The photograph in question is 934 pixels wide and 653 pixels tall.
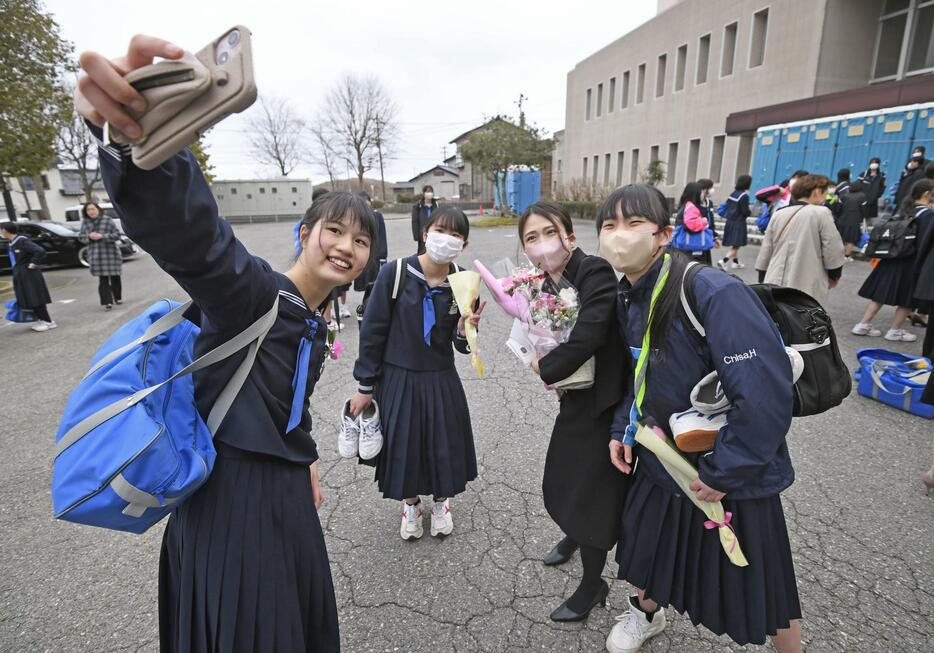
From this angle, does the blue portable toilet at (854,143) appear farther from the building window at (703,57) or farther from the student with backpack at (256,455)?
the student with backpack at (256,455)

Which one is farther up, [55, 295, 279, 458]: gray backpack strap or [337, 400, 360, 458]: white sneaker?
[55, 295, 279, 458]: gray backpack strap

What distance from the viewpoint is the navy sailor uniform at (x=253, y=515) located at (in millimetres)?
1308

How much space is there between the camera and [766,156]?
16.4m

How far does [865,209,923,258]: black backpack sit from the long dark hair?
5.40m

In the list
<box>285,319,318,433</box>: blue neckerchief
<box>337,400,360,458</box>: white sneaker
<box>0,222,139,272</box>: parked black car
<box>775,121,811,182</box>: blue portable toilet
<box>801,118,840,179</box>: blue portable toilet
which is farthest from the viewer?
<box>775,121,811,182</box>: blue portable toilet

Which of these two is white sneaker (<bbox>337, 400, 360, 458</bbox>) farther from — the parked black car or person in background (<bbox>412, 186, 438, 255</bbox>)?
the parked black car

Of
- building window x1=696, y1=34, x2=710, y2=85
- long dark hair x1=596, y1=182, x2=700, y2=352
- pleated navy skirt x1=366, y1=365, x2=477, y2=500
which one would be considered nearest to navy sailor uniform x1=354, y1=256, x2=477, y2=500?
pleated navy skirt x1=366, y1=365, x2=477, y2=500

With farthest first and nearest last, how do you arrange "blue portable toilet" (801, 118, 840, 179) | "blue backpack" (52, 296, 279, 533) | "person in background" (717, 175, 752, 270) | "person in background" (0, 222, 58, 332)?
"blue portable toilet" (801, 118, 840, 179), "person in background" (717, 175, 752, 270), "person in background" (0, 222, 58, 332), "blue backpack" (52, 296, 279, 533)

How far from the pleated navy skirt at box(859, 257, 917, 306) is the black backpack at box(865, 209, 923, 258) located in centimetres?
13

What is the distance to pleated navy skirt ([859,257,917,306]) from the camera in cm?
544

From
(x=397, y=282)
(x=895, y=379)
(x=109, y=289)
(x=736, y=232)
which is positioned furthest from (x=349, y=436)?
(x=736, y=232)

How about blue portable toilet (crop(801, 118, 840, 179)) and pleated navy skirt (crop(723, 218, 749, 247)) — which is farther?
blue portable toilet (crop(801, 118, 840, 179))

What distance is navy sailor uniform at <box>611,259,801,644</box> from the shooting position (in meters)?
1.46

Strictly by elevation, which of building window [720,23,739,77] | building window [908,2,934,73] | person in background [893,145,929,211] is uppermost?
building window [720,23,739,77]
